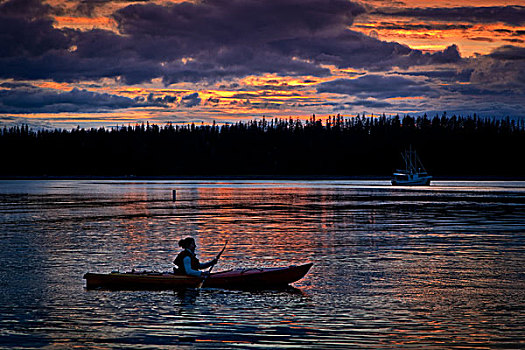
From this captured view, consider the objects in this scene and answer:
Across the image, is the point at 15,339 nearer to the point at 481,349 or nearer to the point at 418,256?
the point at 481,349

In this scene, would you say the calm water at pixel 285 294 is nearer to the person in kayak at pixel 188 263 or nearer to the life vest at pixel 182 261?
the person in kayak at pixel 188 263

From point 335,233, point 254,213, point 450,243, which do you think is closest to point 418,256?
point 450,243

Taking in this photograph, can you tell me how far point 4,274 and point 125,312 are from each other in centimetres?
1038

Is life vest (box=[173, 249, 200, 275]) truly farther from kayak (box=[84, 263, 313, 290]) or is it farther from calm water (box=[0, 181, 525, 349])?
calm water (box=[0, 181, 525, 349])

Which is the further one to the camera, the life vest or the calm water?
the life vest

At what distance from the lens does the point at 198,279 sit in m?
24.9

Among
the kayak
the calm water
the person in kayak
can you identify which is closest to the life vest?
the person in kayak

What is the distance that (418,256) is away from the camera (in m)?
35.1

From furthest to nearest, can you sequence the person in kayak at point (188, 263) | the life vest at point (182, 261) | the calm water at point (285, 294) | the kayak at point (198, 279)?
the life vest at point (182, 261), the person in kayak at point (188, 263), the kayak at point (198, 279), the calm water at point (285, 294)

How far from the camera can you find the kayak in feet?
81.5

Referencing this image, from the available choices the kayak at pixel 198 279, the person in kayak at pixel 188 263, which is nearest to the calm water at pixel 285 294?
the kayak at pixel 198 279

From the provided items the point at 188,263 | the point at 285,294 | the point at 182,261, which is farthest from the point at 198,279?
the point at 285,294

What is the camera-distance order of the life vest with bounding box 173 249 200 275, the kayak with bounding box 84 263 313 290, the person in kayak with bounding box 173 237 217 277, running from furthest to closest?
the life vest with bounding box 173 249 200 275 < the person in kayak with bounding box 173 237 217 277 < the kayak with bounding box 84 263 313 290

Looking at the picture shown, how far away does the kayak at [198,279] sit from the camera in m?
24.8
